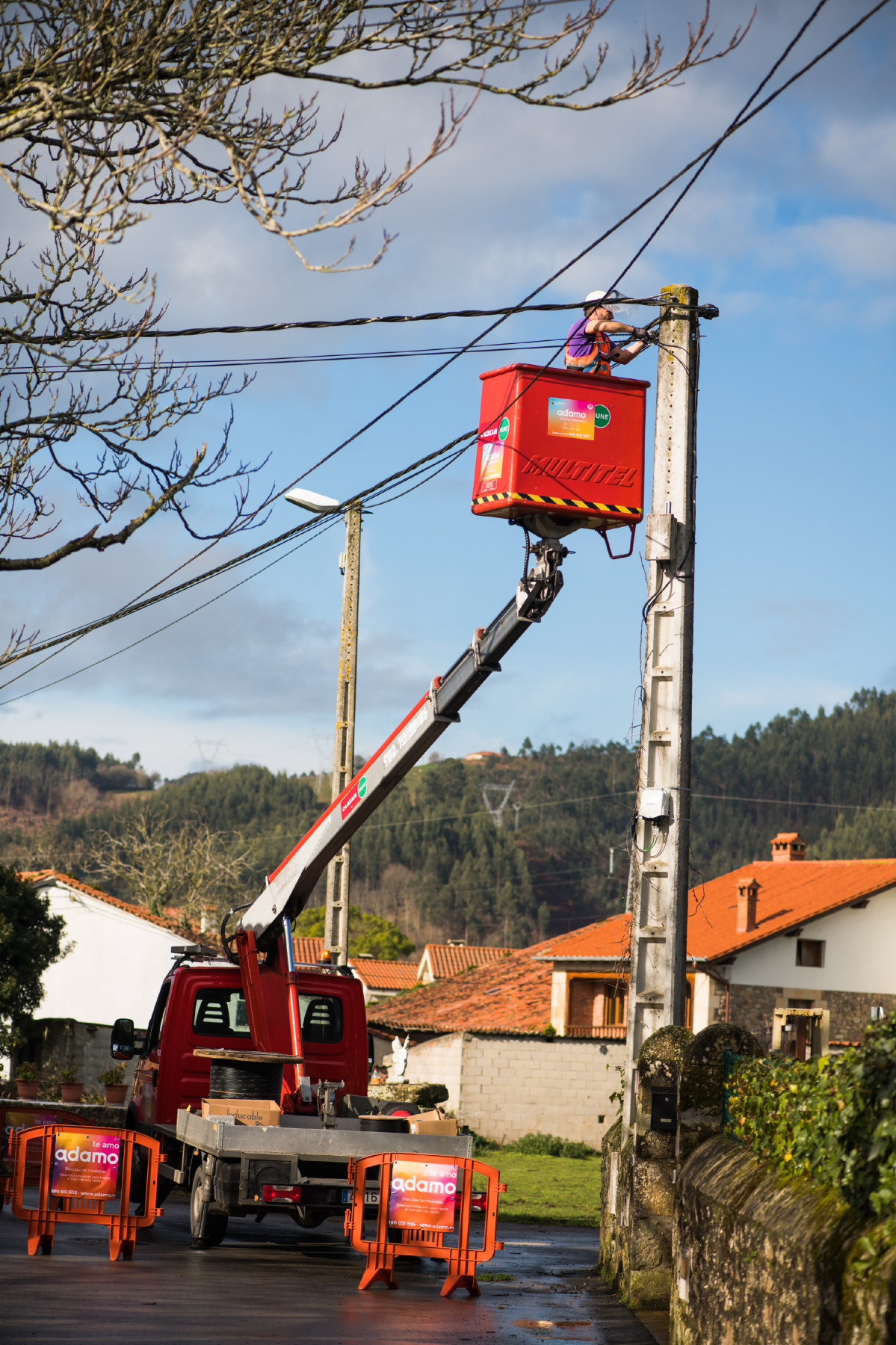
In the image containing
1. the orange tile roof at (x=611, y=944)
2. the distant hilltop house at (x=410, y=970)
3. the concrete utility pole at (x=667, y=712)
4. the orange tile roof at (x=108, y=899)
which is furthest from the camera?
the distant hilltop house at (x=410, y=970)

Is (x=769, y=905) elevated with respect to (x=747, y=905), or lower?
elevated

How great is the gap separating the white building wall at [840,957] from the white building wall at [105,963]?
17.4 metres

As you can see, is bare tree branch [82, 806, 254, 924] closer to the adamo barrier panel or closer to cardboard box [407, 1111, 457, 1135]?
the adamo barrier panel

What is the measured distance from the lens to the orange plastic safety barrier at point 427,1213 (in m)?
11.3

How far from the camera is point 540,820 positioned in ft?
525

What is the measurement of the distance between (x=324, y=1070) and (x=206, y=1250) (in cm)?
257

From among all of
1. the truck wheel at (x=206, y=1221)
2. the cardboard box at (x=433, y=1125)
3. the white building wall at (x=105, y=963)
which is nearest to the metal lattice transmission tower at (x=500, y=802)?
the white building wall at (x=105, y=963)

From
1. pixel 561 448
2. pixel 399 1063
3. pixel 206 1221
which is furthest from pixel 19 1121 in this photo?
pixel 399 1063

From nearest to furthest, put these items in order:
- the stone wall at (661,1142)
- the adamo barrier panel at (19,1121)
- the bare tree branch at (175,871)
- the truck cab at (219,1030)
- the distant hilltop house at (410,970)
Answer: the stone wall at (661,1142)
the truck cab at (219,1030)
the adamo barrier panel at (19,1121)
the bare tree branch at (175,871)
the distant hilltop house at (410,970)

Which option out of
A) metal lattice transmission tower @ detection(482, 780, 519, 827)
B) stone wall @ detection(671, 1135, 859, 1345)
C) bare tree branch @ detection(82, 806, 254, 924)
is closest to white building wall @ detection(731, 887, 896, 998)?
bare tree branch @ detection(82, 806, 254, 924)

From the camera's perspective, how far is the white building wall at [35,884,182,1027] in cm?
4541

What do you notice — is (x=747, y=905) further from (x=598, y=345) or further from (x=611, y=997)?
(x=598, y=345)

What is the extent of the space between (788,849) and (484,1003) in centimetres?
1433

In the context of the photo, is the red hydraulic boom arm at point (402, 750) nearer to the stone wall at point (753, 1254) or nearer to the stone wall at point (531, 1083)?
the stone wall at point (753, 1254)
